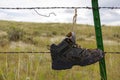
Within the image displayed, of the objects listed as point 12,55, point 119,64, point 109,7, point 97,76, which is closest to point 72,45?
point 109,7

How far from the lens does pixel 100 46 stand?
4406 millimetres

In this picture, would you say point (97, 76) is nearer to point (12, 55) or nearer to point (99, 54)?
A: point (99, 54)

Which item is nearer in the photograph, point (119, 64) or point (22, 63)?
point (119, 64)

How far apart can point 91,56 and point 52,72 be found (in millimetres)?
2334

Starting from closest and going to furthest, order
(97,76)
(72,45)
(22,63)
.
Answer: (72,45)
(97,76)
(22,63)

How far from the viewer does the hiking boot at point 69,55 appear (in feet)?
13.5

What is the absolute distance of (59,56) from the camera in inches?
163

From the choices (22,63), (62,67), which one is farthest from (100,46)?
(22,63)

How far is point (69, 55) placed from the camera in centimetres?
414

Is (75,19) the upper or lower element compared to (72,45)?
upper

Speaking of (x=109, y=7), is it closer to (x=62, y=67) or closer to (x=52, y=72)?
(x=62, y=67)

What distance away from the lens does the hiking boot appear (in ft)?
13.5

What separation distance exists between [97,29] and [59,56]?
20.4 inches

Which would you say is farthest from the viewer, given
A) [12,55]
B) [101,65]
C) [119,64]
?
[12,55]
